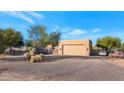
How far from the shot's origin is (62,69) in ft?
37.5

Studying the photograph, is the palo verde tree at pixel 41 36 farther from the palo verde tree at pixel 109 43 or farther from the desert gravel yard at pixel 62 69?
the palo verde tree at pixel 109 43

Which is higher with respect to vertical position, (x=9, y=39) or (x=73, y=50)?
(x=9, y=39)

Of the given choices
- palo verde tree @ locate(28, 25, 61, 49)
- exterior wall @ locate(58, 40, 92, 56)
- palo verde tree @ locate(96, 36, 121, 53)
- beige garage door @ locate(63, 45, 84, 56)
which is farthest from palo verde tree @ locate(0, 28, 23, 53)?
palo verde tree @ locate(96, 36, 121, 53)

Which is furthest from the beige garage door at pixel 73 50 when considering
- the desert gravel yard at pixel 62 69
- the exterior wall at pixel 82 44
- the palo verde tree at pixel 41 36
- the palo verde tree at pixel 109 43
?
the palo verde tree at pixel 109 43

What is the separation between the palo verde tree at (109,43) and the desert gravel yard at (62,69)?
1.46ft

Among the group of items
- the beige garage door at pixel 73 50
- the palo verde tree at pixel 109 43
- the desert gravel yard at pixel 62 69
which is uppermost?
the palo verde tree at pixel 109 43

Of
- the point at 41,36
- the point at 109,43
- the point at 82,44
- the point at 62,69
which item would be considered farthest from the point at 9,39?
the point at 109,43

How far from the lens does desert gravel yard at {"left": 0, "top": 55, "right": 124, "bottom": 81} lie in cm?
1123

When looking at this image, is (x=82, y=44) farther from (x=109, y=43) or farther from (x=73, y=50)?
(x=109, y=43)

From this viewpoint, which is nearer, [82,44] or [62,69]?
[62,69]

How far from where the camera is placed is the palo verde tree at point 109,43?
455 inches

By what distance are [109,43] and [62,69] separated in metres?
1.82

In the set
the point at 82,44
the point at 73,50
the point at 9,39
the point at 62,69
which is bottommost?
the point at 62,69
